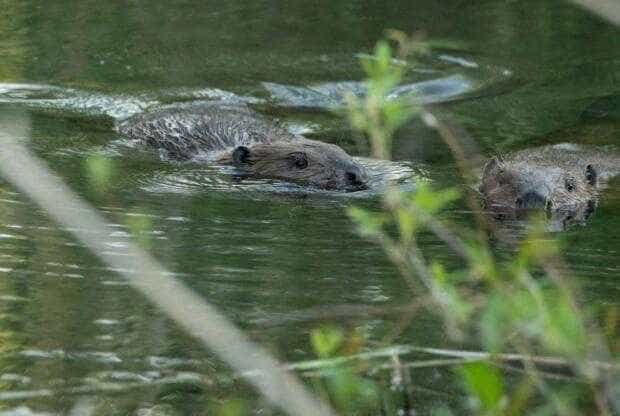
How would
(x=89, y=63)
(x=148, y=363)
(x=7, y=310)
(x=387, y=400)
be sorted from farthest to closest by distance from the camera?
(x=89, y=63)
(x=7, y=310)
(x=148, y=363)
(x=387, y=400)

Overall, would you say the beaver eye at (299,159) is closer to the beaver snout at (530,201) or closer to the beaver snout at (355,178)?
the beaver snout at (355,178)

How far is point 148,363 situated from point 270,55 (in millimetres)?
6947

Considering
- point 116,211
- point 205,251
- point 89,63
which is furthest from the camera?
point 89,63

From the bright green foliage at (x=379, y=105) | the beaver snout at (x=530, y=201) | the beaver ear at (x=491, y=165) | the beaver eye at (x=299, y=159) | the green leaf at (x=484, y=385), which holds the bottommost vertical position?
the beaver snout at (x=530, y=201)

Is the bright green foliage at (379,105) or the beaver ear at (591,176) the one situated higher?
the bright green foliage at (379,105)

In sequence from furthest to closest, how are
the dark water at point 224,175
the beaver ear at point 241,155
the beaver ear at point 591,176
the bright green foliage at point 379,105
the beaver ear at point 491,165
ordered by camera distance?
the beaver ear at point 241,155, the beaver ear at point 591,176, the beaver ear at point 491,165, the dark water at point 224,175, the bright green foliage at point 379,105

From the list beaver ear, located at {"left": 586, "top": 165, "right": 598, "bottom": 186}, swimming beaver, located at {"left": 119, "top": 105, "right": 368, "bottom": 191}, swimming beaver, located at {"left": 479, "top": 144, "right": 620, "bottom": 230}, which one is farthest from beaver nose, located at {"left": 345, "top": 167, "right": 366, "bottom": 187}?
beaver ear, located at {"left": 586, "top": 165, "right": 598, "bottom": 186}

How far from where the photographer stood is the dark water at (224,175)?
3.99 metres

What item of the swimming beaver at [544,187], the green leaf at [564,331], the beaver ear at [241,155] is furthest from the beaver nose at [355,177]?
the green leaf at [564,331]

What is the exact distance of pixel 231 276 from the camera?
Answer: 4883mm

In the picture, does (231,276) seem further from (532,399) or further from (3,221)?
(532,399)

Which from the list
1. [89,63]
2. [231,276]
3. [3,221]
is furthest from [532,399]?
[89,63]

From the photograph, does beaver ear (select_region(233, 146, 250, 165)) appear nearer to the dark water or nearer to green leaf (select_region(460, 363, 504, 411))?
the dark water

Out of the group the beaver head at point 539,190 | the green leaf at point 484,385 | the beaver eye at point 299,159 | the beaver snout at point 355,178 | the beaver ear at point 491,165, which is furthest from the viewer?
the beaver eye at point 299,159
